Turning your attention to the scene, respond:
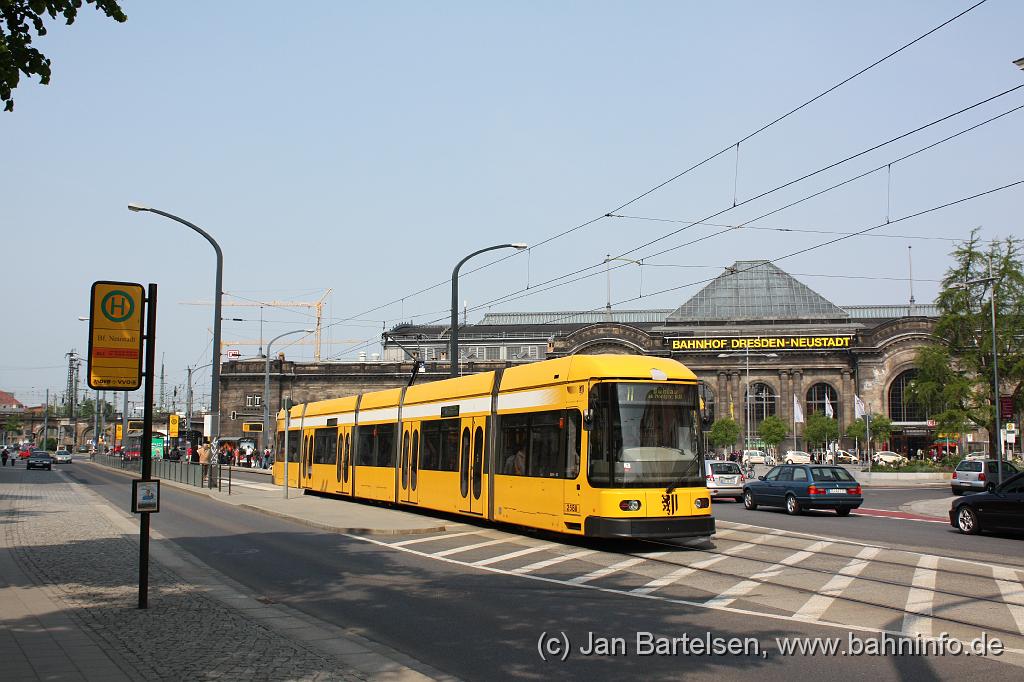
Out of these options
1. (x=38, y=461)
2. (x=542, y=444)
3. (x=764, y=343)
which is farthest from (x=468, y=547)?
(x=764, y=343)

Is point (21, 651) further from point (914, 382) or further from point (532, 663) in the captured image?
point (914, 382)

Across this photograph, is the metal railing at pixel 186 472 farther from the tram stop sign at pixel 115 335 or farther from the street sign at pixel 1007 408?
the street sign at pixel 1007 408

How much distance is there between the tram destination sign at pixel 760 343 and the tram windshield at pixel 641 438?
71088 millimetres

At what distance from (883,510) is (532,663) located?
25078 mm

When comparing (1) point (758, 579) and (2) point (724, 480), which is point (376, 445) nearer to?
(2) point (724, 480)

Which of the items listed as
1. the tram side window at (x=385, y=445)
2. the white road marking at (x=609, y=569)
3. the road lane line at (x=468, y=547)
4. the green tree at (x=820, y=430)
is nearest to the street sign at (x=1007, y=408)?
the green tree at (x=820, y=430)

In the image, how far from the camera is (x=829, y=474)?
27.8m

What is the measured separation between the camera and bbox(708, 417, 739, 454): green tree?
76.4 metres

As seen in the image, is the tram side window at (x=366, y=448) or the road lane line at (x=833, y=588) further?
the tram side window at (x=366, y=448)

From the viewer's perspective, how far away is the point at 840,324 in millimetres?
94812

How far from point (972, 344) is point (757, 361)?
3002 centimetres

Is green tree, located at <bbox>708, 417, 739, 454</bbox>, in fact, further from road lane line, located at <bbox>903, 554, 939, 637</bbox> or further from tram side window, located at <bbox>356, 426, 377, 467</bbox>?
road lane line, located at <bbox>903, 554, 939, 637</bbox>

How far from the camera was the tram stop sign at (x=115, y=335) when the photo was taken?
1090cm

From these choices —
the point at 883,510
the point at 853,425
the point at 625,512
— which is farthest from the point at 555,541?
the point at 853,425
